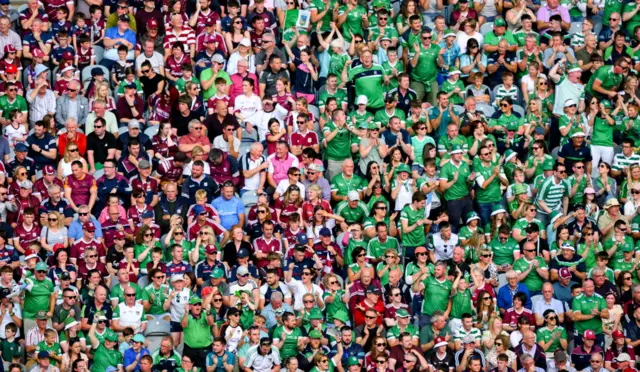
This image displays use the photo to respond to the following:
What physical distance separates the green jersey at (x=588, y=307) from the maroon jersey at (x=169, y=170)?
5.90 metres

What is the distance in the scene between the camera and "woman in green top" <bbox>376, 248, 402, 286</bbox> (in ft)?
79.7

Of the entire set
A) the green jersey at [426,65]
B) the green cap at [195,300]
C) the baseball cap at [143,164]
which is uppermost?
the green jersey at [426,65]

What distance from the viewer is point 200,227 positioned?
2438cm

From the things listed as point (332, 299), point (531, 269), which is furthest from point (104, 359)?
point (531, 269)

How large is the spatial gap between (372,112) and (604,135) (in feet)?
11.7

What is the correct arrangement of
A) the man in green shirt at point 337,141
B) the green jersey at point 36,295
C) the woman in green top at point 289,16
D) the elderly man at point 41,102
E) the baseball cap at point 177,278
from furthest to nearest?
1. the woman in green top at point 289,16
2. the elderly man at point 41,102
3. the man in green shirt at point 337,141
4. the baseball cap at point 177,278
5. the green jersey at point 36,295

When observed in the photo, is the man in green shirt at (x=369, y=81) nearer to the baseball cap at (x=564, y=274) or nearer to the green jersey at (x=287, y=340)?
the baseball cap at (x=564, y=274)

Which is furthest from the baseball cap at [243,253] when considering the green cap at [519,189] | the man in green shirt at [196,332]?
the green cap at [519,189]

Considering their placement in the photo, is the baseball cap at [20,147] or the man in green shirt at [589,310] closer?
the man in green shirt at [589,310]

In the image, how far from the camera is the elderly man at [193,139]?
1003 inches

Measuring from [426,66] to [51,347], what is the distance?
312 inches

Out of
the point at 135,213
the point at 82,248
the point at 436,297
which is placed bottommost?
the point at 436,297

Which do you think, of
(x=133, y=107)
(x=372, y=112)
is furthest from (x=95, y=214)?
(x=372, y=112)

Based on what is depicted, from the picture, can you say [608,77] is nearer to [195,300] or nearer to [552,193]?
[552,193]
